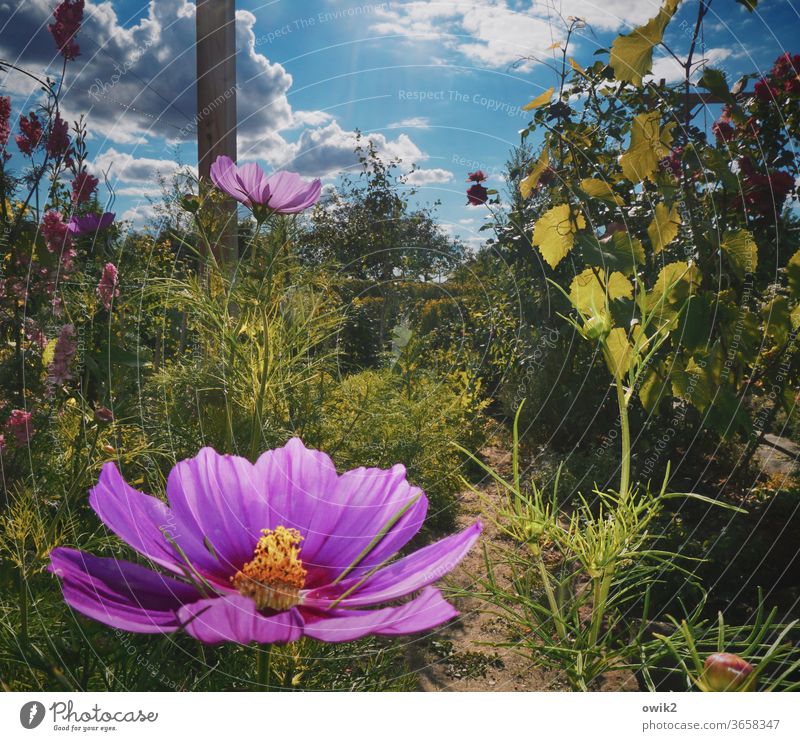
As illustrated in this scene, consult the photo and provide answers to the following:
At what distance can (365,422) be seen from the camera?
2.56 feet

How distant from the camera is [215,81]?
25.7 inches

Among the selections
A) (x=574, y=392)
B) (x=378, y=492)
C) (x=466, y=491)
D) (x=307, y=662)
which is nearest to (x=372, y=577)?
(x=378, y=492)

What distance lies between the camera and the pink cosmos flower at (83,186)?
65cm

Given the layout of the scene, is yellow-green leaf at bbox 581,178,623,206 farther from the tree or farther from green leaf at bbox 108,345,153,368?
green leaf at bbox 108,345,153,368

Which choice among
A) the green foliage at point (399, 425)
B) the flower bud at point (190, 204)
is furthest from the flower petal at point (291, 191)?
the green foliage at point (399, 425)

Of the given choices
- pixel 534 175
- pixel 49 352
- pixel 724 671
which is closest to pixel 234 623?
pixel 724 671

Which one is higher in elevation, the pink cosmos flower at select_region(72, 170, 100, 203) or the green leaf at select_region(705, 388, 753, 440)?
the pink cosmos flower at select_region(72, 170, 100, 203)

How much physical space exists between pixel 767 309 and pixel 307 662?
91 cm

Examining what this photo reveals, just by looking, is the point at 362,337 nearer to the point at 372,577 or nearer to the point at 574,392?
the point at 372,577

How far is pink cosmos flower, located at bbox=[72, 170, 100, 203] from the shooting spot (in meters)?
0.65

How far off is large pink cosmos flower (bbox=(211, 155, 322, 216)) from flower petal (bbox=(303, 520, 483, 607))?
13.8 inches

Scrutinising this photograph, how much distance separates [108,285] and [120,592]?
399 mm

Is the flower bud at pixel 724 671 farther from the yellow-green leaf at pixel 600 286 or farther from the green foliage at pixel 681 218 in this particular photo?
the yellow-green leaf at pixel 600 286

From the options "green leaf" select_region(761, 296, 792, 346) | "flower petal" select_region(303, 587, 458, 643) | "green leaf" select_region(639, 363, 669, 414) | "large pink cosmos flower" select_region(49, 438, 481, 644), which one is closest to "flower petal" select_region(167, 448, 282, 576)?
"large pink cosmos flower" select_region(49, 438, 481, 644)
